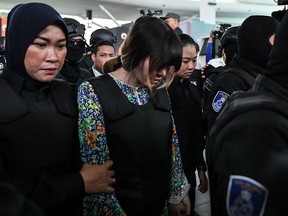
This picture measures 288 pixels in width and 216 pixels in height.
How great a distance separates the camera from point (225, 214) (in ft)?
2.85

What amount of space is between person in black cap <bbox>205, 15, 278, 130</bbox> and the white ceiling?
12092mm

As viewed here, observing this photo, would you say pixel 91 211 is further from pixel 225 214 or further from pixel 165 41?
pixel 165 41

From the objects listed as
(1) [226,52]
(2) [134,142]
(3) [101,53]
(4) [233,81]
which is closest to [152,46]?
(2) [134,142]

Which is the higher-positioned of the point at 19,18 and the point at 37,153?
the point at 19,18

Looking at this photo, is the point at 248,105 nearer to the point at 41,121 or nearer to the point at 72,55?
the point at 41,121

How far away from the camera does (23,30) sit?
1.22 metres

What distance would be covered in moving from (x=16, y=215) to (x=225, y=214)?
0.60 metres

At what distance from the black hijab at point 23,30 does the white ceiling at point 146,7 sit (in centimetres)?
1214

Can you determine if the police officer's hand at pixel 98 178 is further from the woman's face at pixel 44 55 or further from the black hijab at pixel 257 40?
the black hijab at pixel 257 40

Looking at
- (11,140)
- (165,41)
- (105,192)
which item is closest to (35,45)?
(11,140)

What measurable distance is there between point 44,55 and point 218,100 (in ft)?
3.13

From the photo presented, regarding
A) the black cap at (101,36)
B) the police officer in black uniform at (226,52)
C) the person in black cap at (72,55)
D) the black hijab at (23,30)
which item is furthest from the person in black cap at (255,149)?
the black cap at (101,36)

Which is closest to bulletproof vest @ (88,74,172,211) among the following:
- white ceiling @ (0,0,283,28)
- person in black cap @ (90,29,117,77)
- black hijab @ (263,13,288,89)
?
black hijab @ (263,13,288,89)

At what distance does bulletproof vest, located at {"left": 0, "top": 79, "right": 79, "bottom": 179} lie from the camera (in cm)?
116
